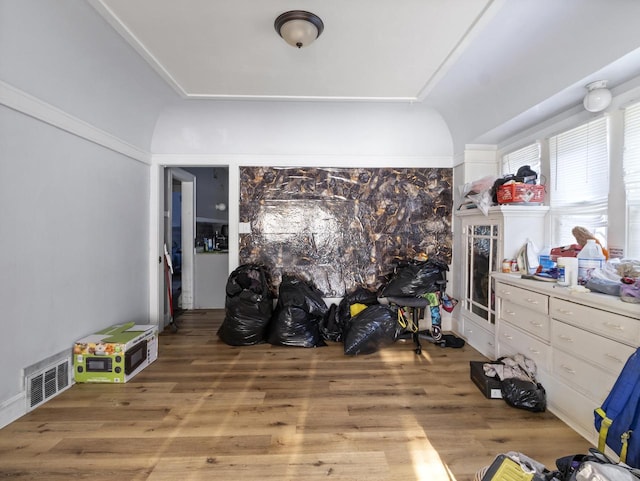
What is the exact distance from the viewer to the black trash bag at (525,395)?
181cm

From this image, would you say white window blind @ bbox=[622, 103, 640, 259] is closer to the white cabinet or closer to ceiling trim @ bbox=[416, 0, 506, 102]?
the white cabinet

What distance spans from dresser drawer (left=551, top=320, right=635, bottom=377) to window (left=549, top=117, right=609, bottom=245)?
29.0 inches

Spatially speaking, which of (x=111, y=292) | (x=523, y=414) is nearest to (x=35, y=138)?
(x=111, y=292)

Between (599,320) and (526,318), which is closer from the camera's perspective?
(599,320)

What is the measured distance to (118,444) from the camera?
1.54 metres

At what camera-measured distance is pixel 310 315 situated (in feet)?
9.68

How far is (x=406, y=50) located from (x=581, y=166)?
1518mm

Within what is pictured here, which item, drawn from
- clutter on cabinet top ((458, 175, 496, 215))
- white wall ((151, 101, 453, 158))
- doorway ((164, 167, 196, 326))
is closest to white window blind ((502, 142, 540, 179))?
clutter on cabinet top ((458, 175, 496, 215))

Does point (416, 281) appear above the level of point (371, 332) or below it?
above

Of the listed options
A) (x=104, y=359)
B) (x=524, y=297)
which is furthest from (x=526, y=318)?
(x=104, y=359)

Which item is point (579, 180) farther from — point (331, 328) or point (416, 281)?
point (331, 328)

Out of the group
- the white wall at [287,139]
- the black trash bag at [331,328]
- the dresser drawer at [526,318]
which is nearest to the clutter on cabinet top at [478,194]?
the white wall at [287,139]

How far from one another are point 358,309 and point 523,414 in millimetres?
1547

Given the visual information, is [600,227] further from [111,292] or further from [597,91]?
[111,292]
